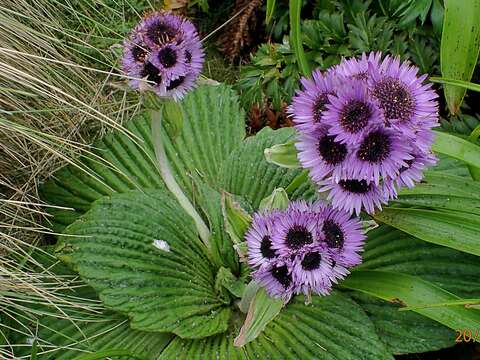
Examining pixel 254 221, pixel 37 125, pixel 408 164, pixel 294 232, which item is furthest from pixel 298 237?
pixel 37 125

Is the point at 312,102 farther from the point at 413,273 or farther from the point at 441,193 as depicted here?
the point at 413,273

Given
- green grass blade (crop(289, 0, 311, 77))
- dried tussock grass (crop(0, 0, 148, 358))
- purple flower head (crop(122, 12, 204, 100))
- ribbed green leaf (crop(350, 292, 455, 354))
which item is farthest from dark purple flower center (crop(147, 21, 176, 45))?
ribbed green leaf (crop(350, 292, 455, 354))

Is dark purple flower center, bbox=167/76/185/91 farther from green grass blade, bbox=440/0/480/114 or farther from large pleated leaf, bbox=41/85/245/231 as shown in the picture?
green grass blade, bbox=440/0/480/114

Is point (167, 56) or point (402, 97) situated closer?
point (402, 97)

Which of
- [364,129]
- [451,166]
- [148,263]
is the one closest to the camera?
[364,129]

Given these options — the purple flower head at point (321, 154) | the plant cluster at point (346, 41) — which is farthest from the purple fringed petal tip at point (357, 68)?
the plant cluster at point (346, 41)

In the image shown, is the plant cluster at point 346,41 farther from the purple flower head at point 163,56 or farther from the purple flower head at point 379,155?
the purple flower head at point 379,155
